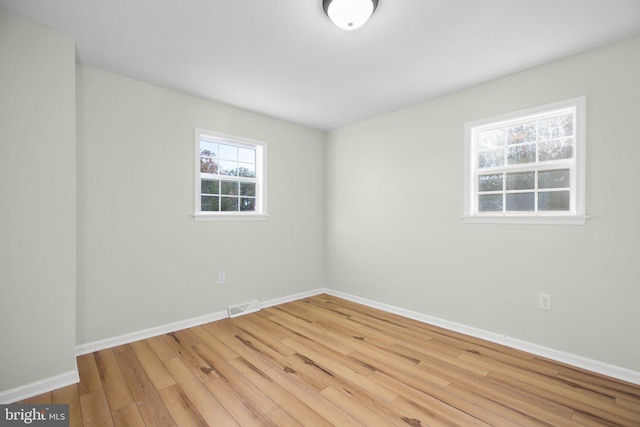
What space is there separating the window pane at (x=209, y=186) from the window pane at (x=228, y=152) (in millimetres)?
324

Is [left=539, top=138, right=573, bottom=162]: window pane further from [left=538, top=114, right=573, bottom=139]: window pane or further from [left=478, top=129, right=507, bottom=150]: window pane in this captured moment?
[left=478, top=129, right=507, bottom=150]: window pane

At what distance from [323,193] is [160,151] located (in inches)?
91.2

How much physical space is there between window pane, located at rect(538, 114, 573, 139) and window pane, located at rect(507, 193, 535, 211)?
53 centimetres

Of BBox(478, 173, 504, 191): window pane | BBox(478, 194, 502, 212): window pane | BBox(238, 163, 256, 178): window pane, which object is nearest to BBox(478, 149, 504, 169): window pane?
BBox(478, 173, 504, 191): window pane

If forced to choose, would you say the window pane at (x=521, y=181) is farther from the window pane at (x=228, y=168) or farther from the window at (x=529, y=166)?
the window pane at (x=228, y=168)

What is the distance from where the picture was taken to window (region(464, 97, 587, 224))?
240cm

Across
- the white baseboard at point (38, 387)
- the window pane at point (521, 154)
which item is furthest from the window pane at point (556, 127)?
the white baseboard at point (38, 387)

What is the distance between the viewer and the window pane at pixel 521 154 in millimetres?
2652

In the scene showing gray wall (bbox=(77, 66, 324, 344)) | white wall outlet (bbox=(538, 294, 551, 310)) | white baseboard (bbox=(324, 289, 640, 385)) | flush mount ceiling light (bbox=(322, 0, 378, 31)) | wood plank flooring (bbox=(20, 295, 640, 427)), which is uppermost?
flush mount ceiling light (bbox=(322, 0, 378, 31))

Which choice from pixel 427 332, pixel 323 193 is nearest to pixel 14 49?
pixel 323 193

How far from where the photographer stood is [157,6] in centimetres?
183

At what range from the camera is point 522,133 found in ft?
8.90

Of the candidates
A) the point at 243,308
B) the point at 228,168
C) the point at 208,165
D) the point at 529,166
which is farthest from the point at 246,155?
the point at 529,166

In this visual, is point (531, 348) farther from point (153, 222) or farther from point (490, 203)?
point (153, 222)
